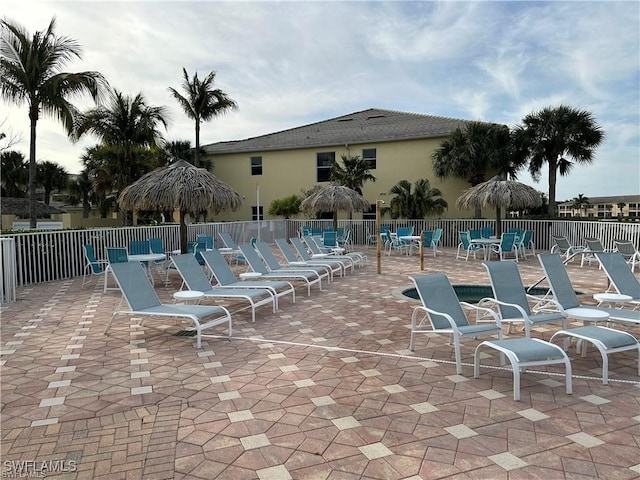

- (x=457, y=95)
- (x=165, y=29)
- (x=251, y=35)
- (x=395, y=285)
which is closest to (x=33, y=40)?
(x=165, y=29)

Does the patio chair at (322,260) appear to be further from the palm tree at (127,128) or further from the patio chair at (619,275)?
the palm tree at (127,128)

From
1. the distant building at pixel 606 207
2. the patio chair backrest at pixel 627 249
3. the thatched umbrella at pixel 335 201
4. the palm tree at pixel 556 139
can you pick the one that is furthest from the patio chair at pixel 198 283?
the distant building at pixel 606 207

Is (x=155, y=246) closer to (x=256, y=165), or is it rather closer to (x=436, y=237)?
(x=436, y=237)

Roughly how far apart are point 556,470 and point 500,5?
40.1 ft

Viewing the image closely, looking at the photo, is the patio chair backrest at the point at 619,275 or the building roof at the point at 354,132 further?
the building roof at the point at 354,132

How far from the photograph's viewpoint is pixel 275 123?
3462 cm

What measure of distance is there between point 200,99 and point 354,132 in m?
9.65

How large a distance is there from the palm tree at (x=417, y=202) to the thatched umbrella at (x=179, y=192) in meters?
13.7

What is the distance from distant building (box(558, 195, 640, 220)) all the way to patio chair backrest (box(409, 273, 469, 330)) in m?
77.4

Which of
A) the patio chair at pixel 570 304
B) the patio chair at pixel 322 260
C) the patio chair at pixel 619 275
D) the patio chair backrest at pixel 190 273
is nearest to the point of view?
the patio chair at pixel 570 304

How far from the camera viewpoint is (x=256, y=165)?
30.3 metres

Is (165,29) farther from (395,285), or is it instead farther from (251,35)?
(395,285)

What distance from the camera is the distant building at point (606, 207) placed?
244ft

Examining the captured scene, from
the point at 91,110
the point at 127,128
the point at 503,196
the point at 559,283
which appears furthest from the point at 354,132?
the point at 559,283
